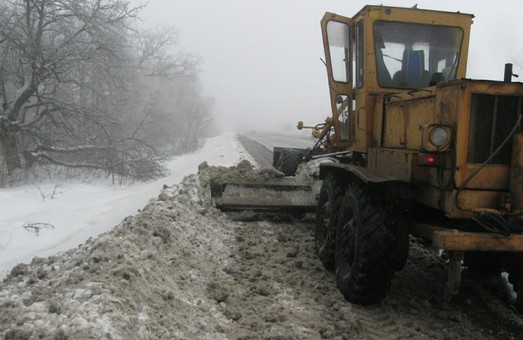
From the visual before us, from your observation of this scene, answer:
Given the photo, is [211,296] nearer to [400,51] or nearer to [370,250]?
[370,250]

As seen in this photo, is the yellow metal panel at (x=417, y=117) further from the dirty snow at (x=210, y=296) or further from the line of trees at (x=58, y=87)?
Result: the line of trees at (x=58, y=87)

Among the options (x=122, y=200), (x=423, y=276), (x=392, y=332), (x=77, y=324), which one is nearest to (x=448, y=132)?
(x=392, y=332)

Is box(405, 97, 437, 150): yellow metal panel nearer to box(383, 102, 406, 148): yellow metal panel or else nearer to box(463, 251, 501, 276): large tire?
box(383, 102, 406, 148): yellow metal panel

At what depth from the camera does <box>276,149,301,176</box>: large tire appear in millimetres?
10188

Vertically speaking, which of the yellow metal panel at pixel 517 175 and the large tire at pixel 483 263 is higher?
the yellow metal panel at pixel 517 175

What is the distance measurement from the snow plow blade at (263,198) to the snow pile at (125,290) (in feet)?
5.73

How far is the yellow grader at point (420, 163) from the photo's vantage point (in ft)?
12.3

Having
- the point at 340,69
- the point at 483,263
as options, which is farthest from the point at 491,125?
the point at 340,69

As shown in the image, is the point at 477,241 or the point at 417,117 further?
the point at 417,117

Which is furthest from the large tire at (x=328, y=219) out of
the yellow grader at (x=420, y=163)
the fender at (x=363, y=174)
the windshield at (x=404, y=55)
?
the windshield at (x=404, y=55)

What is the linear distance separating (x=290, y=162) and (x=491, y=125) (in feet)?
21.7

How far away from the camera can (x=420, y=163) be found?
395 cm

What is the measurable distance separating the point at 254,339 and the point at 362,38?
388 cm

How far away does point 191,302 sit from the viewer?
13.1 ft
